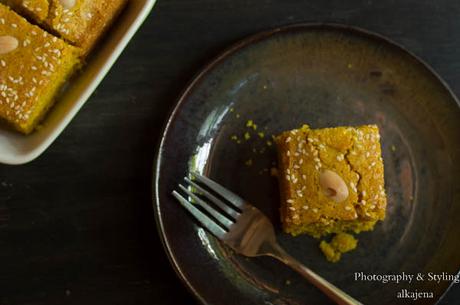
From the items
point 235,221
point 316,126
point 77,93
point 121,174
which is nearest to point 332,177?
point 316,126

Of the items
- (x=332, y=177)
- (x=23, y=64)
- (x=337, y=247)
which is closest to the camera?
(x=23, y=64)

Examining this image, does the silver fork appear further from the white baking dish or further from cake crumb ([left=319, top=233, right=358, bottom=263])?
the white baking dish

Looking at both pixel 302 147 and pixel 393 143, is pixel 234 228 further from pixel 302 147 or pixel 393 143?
pixel 393 143

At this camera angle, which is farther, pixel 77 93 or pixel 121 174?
pixel 121 174

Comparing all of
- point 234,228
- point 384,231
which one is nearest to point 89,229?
point 234,228

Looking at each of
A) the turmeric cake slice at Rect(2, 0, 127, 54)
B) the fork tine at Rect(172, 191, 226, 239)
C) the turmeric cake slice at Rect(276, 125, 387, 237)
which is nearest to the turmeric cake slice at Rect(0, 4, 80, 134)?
the turmeric cake slice at Rect(2, 0, 127, 54)

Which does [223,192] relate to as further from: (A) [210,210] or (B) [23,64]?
(B) [23,64]
